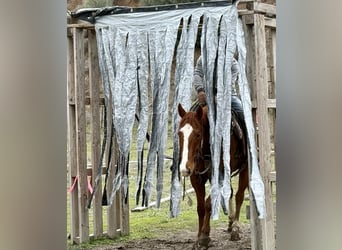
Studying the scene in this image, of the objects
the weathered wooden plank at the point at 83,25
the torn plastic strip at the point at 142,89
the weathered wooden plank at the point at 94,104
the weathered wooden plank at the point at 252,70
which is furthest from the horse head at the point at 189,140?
the weathered wooden plank at the point at 83,25

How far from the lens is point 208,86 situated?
292cm

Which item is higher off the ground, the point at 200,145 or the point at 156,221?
the point at 200,145

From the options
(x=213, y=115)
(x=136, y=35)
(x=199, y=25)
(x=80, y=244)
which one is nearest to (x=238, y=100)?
(x=213, y=115)

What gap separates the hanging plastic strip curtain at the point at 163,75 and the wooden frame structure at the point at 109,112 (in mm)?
126

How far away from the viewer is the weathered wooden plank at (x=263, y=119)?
291 cm

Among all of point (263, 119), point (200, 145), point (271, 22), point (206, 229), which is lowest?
point (206, 229)

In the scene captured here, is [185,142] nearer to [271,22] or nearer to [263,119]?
[263,119]

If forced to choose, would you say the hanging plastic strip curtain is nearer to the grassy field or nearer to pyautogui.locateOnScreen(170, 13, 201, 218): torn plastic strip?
pyautogui.locateOnScreen(170, 13, 201, 218): torn plastic strip

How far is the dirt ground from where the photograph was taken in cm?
383

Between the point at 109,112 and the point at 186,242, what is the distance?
127 centimetres

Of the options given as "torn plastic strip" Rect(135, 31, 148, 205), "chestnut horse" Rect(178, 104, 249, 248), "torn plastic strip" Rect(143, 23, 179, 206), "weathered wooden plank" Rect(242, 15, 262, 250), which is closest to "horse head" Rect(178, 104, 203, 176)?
"chestnut horse" Rect(178, 104, 249, 248)

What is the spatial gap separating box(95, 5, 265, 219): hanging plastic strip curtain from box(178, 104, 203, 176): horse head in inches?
1.5

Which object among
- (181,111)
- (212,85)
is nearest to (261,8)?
(212,85)

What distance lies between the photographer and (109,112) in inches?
134
